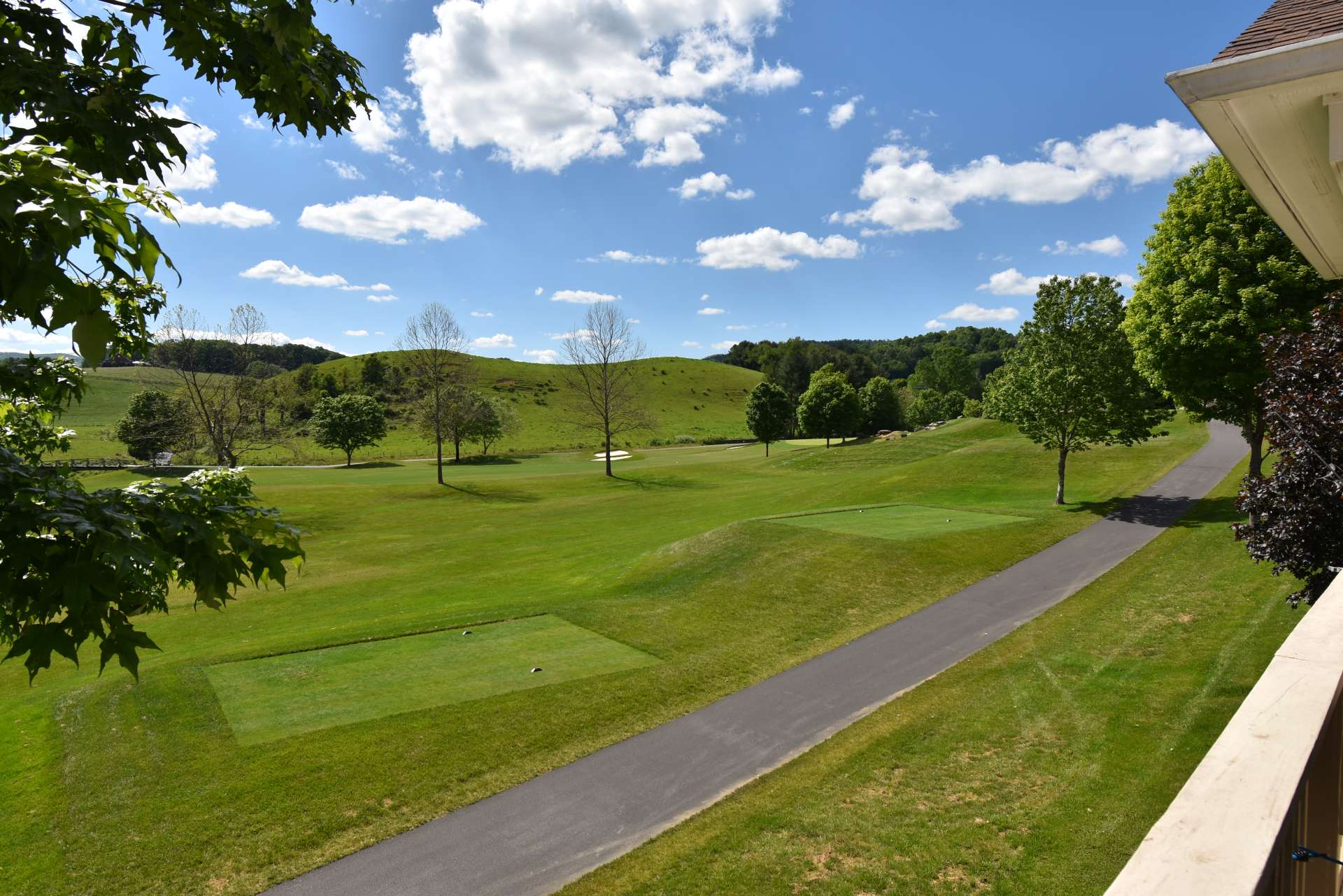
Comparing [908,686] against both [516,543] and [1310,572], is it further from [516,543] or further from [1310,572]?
[516,543]

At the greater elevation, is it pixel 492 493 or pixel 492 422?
pixel 492 422

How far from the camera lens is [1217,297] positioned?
20.6 metres

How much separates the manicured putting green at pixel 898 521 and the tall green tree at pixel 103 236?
20.8m

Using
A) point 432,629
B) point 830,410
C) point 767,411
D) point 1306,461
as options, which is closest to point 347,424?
point 767,411

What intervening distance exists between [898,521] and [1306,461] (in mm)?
17012

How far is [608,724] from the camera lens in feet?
37.2

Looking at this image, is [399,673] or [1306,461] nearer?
[1306,461]

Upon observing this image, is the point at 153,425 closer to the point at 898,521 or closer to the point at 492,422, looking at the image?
the point at 492,422

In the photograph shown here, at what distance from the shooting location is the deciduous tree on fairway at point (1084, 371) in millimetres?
27172

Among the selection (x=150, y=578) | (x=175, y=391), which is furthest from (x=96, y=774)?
(x=175, y=391)

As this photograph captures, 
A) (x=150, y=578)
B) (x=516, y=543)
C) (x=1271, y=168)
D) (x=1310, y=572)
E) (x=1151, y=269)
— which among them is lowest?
(x=516, y=543)

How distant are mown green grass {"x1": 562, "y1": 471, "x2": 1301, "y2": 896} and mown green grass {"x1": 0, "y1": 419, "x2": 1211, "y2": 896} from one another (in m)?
1.64

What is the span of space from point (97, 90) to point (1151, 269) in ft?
88.8

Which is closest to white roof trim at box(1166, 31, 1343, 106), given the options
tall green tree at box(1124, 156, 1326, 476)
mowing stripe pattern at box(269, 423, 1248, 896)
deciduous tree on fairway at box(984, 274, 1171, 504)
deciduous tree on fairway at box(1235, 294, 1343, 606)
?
deciduous tree on fairway at box(1235, 294, 1343, 606)
